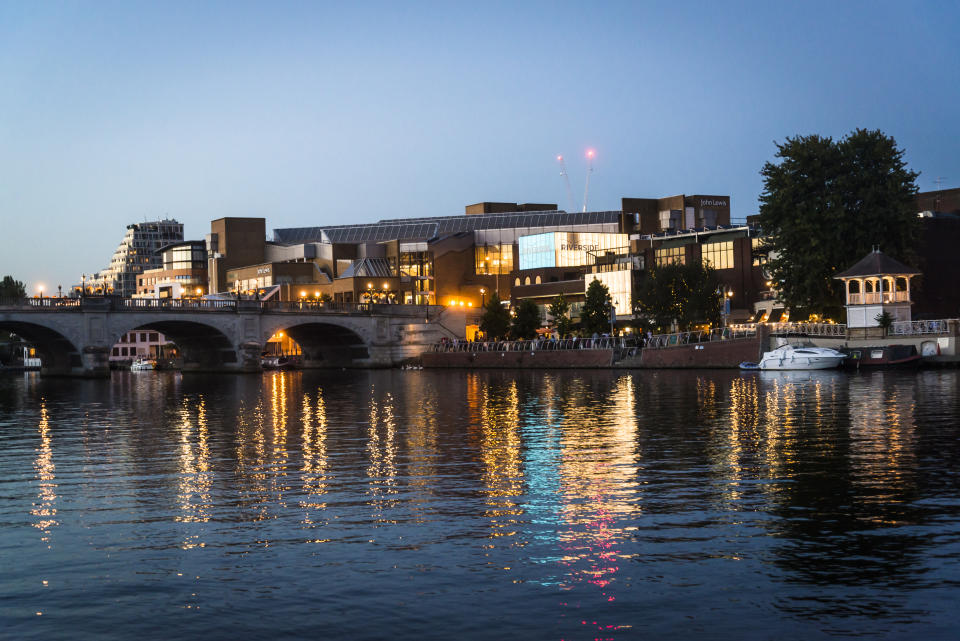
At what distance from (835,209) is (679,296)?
29.3 metres

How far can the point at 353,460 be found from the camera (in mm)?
30281

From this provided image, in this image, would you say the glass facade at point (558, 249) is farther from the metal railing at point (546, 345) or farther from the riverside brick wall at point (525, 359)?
the riverside brick wall at point (525, 359)

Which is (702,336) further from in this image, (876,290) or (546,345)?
(546,345)

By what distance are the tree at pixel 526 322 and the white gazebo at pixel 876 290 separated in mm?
58504

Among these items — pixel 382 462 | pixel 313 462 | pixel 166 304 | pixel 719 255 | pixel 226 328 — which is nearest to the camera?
pixel 382 462

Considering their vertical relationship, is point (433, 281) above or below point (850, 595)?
above

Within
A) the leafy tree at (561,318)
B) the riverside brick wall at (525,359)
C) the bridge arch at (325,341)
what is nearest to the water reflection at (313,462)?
the riverside brick wall at (525,359)

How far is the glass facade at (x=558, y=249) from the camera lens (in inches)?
6860

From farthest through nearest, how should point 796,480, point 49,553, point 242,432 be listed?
1. point 242,432
2. point 796,480
3. point 49,553

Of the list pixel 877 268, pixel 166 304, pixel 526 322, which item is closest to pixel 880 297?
pixel 877 268

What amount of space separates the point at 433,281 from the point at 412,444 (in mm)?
152568

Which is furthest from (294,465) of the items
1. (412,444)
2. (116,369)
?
(116,369)

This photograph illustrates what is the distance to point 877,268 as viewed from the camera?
83.6m

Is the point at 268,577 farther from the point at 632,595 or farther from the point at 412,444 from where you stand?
the point at 412,444
